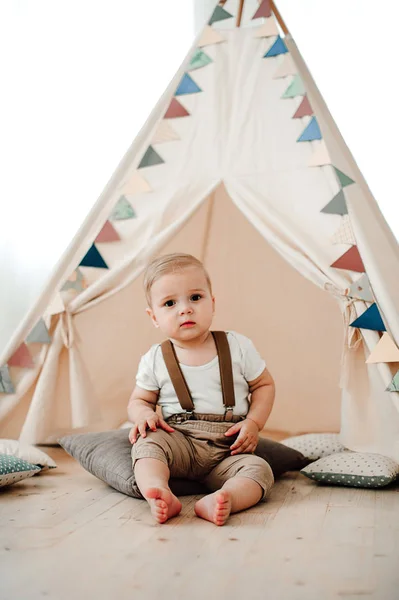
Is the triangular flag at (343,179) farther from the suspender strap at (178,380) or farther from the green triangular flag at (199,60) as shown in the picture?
the green triangular flag at (199,60)

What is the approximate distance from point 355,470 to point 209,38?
6.14 ft

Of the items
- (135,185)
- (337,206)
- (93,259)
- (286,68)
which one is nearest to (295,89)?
(286,68)

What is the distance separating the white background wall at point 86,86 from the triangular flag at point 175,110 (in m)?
0.57

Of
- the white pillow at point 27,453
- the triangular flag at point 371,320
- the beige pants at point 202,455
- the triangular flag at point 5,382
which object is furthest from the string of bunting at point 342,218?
the triangular flag at point 5,382

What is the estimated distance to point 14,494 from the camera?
1902 millimetres

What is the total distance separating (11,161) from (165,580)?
2475 mm

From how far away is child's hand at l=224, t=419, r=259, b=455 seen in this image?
1.91 metres

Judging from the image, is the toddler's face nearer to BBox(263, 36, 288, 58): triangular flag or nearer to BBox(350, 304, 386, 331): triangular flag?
BBox(350, 304, 386, 331): triangular flag

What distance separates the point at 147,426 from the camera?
1.92 m

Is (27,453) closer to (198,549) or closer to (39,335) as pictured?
(39,335)

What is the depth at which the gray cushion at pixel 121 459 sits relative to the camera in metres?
1.88

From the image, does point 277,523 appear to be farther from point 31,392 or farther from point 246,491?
point 31,392

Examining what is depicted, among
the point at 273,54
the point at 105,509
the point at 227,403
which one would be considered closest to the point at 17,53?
the point at 273,54

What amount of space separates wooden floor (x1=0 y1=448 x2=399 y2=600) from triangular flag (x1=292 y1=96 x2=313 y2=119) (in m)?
1.42
